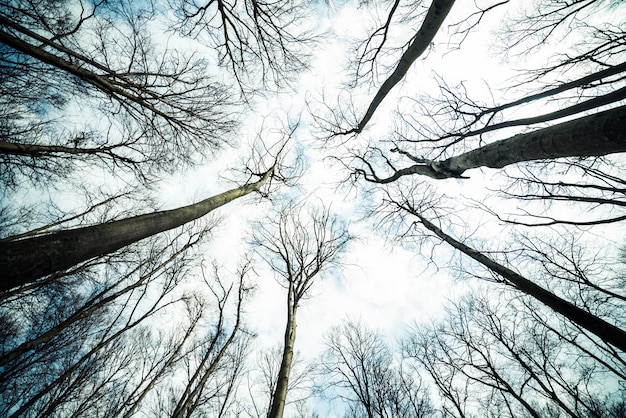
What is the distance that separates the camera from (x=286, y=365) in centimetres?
456

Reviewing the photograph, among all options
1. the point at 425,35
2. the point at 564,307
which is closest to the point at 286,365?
the point at 564,307

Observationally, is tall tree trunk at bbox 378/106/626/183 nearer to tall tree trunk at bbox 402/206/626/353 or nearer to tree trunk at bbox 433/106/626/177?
tree trunk at bbox 433/106/626/177

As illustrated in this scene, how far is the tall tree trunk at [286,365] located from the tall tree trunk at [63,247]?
11.6ft

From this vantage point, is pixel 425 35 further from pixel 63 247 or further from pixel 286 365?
pixel 286 365

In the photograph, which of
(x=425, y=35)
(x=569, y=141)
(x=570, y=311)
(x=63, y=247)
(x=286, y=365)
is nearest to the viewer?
(x=63, y=247)

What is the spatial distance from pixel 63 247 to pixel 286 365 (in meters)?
4.37

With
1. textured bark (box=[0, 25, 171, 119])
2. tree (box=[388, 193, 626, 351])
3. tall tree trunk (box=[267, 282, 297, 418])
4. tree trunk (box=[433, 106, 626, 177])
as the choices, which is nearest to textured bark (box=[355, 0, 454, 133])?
tree trunk (box=[433, 106, 626, 177])

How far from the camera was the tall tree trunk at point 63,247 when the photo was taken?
130cm

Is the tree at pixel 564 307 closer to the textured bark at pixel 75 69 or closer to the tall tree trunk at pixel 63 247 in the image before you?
the tall tree trunk at pixel 63 247

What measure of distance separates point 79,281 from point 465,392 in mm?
15480

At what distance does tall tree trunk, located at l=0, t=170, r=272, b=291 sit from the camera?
1.30 m

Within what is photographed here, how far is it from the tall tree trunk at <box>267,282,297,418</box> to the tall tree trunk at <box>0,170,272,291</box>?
3523mm

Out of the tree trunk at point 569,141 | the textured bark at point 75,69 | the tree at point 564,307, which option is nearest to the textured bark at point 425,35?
the tree trunk at point 569,141

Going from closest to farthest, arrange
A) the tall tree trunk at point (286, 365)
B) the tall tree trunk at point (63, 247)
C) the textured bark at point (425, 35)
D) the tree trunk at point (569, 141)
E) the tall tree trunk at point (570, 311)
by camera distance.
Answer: the tall tree trunk at point (63, 247) → the tree trunk at point (569, 141) → the tall tree trunk at point (570, 311) → the textured bark at point (425, 35) → the tall tree trunk at point (286, 365)
